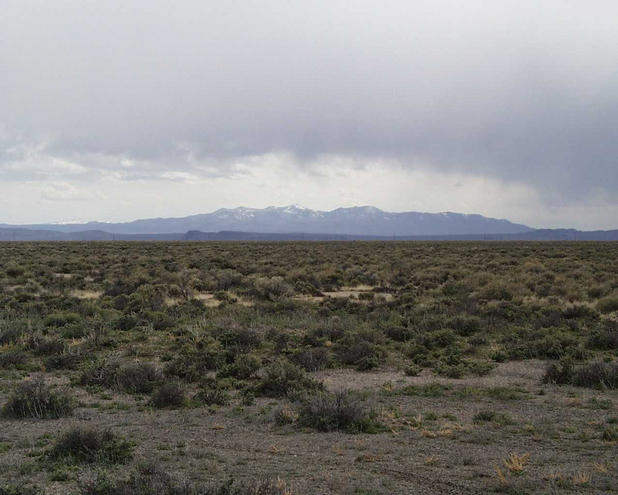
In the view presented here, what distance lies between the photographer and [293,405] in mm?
9914

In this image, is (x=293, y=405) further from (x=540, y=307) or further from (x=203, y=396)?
(x=540, y=307)

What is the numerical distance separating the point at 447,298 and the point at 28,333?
15.4m

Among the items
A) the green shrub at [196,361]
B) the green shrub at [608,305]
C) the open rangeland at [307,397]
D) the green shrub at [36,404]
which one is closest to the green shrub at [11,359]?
the open rangeland at [307,397]

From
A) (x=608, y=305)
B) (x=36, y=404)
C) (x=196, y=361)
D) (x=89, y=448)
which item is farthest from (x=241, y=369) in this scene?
(x=608, y=305)

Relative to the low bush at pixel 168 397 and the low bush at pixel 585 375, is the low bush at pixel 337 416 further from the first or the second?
the low bush at pixel 585 375

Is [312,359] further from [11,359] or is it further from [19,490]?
[19,490]

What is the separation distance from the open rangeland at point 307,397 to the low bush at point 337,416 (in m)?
0.03

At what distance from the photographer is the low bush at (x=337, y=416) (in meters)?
8.70

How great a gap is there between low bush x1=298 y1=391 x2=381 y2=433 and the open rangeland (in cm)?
3

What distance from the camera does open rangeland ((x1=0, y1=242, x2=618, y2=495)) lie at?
6820 millimetres

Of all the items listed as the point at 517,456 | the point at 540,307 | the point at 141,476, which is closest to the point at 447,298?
the point at 540,307

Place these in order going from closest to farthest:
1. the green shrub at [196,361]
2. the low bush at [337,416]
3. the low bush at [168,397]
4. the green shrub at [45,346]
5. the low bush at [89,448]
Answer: the low bush at [89,448], the low bush at [337,416], the low bush at [168,397], the green shrub at [196,361], the green shrub at [45,346]

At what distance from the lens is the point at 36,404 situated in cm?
955

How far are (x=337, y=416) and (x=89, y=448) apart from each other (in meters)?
3.60
